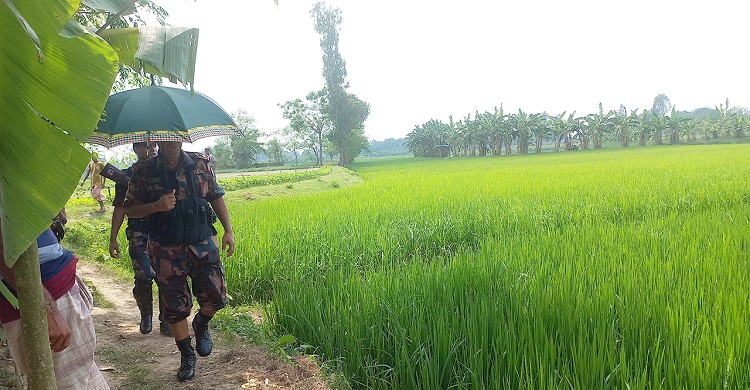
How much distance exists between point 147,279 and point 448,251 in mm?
2733

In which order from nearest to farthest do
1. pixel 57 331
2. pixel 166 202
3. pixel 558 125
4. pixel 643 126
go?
pixel 57 331 → pixel 166 202 → pixel 643 126 → pixel 558 125

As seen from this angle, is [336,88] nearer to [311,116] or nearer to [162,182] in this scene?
[311,116]

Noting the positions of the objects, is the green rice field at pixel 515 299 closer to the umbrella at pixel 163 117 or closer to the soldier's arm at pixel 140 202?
the soldier's arm at pixel 140 202

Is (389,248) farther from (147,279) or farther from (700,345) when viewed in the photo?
(700,345)

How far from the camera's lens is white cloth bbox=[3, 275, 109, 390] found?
1.43 metres

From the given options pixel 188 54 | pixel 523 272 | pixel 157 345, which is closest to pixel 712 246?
pixel 523 272

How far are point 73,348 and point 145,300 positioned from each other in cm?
173

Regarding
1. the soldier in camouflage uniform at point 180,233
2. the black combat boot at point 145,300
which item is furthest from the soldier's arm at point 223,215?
the black combat boot at point 145,300

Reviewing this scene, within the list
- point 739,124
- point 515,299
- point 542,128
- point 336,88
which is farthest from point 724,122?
point 515,299

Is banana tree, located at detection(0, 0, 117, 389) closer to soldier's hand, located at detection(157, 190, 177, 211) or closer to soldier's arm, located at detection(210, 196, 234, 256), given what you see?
soldier's hand, located at detection(157, 190, 177, 211)

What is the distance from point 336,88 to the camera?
37562 millimetres

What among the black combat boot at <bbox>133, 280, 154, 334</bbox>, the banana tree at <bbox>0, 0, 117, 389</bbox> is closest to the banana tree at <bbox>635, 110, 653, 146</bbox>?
the black combat boot at <bbox>133, 280, 154, 334</bbox>

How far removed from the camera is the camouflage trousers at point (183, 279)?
2303 mm

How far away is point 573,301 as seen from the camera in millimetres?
2303
